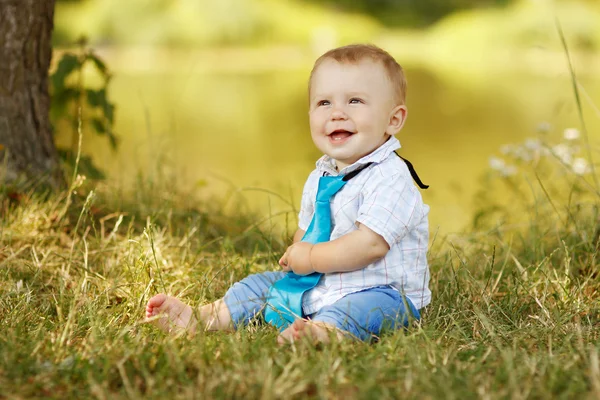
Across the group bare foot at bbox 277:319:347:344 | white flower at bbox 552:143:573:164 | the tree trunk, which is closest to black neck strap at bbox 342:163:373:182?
bare foot at bbox 277:319:347:344

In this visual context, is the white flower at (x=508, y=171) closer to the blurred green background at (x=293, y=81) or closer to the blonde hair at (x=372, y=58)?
the blurred green background at (x=293, y=81)

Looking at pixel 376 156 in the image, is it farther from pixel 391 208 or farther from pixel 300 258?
pixel 300 258

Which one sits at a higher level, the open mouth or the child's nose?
the child's nose

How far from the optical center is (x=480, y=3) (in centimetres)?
1694

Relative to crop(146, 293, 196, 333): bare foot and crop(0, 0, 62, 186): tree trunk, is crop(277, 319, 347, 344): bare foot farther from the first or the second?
crop(0, 0, 62, 186): tree trunk

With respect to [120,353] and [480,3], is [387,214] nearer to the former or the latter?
[120,353]

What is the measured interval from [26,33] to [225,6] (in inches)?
499

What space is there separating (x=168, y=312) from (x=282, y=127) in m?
4.61

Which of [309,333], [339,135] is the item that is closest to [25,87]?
[339,135]

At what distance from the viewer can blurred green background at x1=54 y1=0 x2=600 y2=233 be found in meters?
4.35

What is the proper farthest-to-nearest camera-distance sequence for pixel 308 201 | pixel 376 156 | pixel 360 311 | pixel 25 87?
1. pixel 25 87
2. pixel 308 201
3. pixel 376 156
4. pixel 360 311

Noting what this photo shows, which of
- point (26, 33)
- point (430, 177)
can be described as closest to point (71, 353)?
point (26, 33)

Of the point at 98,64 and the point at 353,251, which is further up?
the point at 98,64

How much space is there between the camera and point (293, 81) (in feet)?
29.7
